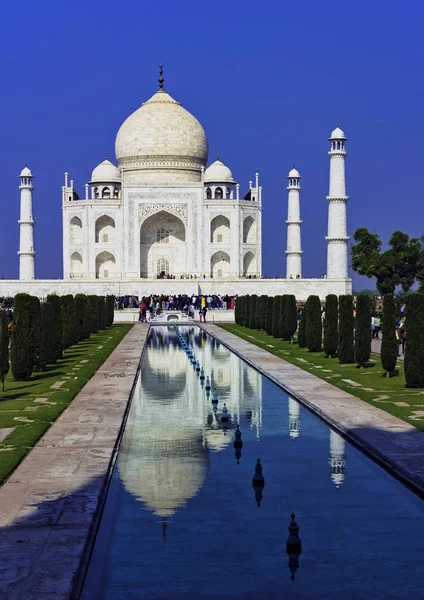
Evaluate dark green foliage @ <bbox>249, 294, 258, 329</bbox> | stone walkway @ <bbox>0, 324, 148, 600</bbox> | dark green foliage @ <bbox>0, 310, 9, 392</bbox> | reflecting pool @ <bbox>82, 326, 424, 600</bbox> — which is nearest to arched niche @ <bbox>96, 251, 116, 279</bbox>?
dark green foliage @ <bbox>249, 294, 258, 329</bbox>

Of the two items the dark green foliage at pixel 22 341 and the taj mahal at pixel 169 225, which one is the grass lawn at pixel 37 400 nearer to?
the dark green foliage at pixel 22 341

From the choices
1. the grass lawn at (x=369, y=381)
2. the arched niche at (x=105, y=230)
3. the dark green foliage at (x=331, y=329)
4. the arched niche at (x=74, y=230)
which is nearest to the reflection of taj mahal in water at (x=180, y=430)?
the grass lawn at (x=369, y=381)

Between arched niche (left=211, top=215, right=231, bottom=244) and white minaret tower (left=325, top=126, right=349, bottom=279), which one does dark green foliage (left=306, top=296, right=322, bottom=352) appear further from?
arched niche (left=211, top=215, right=231, bottom=244)

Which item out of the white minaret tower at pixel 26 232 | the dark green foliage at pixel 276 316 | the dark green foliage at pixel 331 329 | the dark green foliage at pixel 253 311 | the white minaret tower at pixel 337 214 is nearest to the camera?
the dark green foliage at pixel 331 329

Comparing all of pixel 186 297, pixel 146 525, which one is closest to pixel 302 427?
pixel 146 525

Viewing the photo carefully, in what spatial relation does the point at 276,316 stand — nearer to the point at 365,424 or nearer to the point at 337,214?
the point at 365,424

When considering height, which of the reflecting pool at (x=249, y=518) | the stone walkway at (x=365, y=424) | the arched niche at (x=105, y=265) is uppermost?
the arched niche at (x=105, y=265)

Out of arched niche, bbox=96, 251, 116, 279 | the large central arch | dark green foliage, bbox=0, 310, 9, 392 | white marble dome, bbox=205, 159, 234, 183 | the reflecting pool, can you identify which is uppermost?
white marble dome, bbox=205, 159, 234, 183
